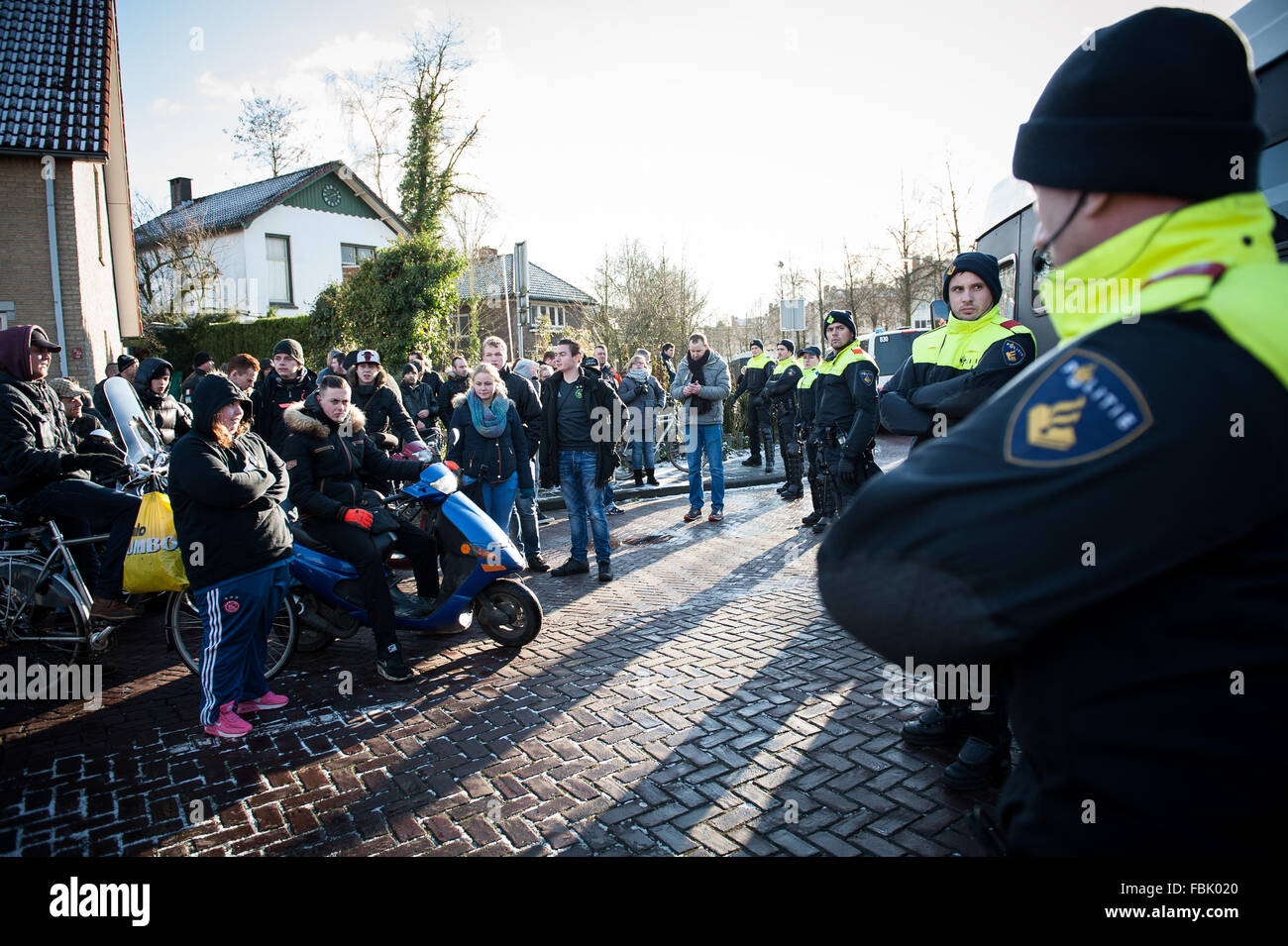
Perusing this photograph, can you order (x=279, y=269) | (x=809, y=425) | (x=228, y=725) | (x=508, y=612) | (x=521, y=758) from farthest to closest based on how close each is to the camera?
1. (x=279, y=269)
2. (x=809, y=425)
3. (x=508, y=612)
4. (x=228, y=725)
5. (x=521, y=758)

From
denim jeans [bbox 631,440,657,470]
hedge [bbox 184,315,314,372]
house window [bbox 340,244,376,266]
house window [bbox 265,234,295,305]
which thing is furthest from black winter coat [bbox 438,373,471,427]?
house window [bbox 340,244,376,266]

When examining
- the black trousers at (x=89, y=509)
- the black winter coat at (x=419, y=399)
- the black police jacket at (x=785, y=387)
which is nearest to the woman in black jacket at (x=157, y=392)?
the black trousers at (x=89, y=509)

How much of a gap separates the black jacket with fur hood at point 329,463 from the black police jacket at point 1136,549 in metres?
4.83

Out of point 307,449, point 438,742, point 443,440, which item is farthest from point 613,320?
point 438,742

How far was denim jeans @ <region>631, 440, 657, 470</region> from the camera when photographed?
12891mm

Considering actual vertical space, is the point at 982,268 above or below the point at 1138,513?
above

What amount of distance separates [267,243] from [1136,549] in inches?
1492

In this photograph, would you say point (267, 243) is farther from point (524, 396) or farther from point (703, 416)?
point (524, 396)

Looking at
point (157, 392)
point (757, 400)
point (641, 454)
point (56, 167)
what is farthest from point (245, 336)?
point (157, 392)

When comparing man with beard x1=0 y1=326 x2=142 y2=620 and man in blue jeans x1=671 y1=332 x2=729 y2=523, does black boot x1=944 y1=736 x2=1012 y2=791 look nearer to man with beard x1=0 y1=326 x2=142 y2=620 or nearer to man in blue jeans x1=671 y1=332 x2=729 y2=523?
man with beard x1=0 y1=326 x2=142 y2=620

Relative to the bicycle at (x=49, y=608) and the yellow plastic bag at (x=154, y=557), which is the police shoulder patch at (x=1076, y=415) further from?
the bicycle at (x=49, y=608)

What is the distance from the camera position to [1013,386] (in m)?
0.96

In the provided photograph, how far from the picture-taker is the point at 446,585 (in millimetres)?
5547

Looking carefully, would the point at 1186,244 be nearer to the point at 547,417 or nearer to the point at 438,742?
the point at 438,742
